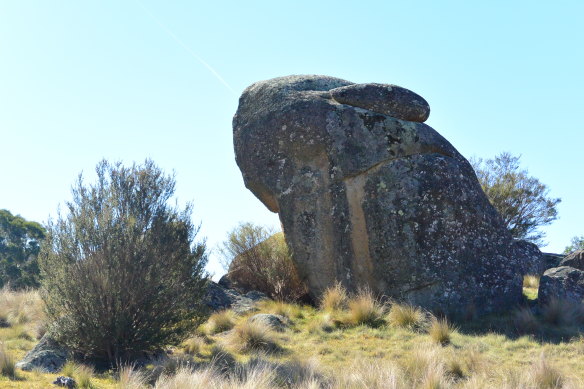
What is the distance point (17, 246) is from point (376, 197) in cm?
2097

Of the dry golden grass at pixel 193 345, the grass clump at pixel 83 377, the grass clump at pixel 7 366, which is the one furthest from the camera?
the dry golden grass at pixel 193 345

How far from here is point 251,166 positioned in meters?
13.1

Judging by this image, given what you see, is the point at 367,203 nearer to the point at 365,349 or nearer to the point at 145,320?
the point at 365,349

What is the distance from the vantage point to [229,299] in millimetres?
13477

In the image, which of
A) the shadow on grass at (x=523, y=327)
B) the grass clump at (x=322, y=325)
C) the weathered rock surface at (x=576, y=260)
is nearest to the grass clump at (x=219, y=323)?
the grass clump at (x=322, y=325)

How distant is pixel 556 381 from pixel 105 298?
20.9ft

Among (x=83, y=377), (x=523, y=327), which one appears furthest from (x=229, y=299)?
(x=523, y=327)

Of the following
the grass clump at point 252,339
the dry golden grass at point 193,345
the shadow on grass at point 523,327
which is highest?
the shadow on grass at point 523,327

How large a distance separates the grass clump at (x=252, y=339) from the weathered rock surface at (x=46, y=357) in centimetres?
264

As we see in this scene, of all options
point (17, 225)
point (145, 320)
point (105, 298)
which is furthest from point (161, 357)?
point (17, 225)

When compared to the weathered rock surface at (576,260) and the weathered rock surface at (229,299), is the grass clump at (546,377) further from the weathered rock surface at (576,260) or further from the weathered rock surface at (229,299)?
the weathered rock surface at (576,260)

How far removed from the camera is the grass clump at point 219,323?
11312 millimetres

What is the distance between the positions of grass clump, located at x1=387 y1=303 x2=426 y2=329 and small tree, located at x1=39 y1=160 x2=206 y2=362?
11.6 feet

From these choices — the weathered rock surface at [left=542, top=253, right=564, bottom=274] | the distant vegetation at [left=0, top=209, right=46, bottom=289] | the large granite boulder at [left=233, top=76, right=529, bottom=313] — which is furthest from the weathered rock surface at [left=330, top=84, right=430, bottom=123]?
the distant vegetation at [left=0, top=209, right=46, bottom=289]
